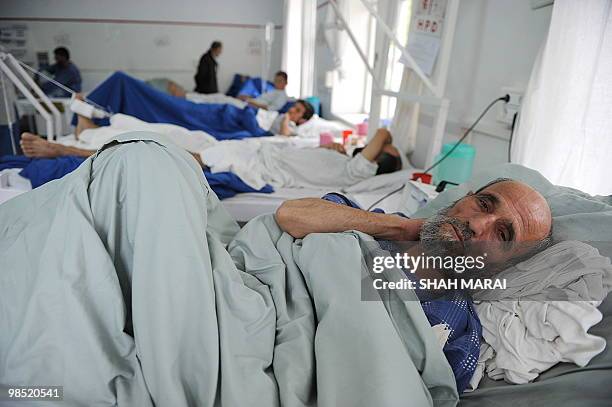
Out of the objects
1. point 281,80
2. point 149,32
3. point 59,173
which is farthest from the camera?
point 149,32

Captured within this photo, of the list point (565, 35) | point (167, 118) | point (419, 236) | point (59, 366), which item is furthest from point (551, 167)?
point (167, 118)

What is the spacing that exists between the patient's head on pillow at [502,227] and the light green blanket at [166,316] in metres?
0.29

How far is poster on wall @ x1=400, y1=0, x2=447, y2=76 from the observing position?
2.18 metres

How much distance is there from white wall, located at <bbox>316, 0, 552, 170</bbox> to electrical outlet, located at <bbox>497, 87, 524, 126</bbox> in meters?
0.04

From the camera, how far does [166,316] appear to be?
2.67ft

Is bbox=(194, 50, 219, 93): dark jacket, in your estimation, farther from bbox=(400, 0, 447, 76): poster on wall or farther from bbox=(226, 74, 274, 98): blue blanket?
bbox=(400, 0, 447, 76): poster on wall

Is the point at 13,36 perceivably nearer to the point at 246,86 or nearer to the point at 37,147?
the point at 246,86

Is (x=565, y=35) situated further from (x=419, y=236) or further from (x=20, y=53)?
(x=20, y=53)

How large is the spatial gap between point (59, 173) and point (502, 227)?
1.97m

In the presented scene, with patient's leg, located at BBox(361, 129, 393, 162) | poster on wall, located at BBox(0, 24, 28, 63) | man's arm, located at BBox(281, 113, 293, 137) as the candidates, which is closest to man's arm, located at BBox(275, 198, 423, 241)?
patient's leg, located at BBox(361, 129, 393, 162)

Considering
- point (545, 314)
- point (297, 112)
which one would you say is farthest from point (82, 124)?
point (545, 314)

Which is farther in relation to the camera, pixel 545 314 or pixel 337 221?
pixel 337 221

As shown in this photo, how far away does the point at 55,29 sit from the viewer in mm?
5992

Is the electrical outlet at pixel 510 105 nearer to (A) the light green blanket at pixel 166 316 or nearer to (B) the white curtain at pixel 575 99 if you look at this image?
(B) the white curtain at pixel 575 99
